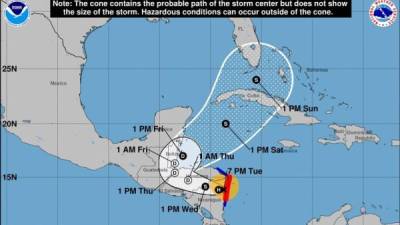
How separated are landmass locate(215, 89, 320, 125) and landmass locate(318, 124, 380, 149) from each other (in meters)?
0.17

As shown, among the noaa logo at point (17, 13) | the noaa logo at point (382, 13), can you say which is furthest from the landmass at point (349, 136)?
the noaa logo at point (17, 13)

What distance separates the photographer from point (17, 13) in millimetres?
8547

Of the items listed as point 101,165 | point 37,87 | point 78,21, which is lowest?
point 101,165

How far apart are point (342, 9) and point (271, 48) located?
661 mm

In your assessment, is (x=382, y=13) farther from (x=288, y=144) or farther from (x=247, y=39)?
(x=288, y=144)

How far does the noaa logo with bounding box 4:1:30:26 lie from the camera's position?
854 cm

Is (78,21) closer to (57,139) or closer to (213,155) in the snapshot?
(57,139)

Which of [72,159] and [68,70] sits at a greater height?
[68,70]

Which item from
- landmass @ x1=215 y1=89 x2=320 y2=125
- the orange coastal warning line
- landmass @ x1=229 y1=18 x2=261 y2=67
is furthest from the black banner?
the orange coastal warning line

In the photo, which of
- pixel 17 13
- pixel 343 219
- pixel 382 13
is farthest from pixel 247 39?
pixel 17 13

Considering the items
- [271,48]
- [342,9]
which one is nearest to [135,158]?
[271,48]

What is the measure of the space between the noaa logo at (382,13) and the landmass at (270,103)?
950 mm

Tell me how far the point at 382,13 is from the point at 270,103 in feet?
3.84

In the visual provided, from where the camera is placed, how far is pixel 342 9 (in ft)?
27.9
